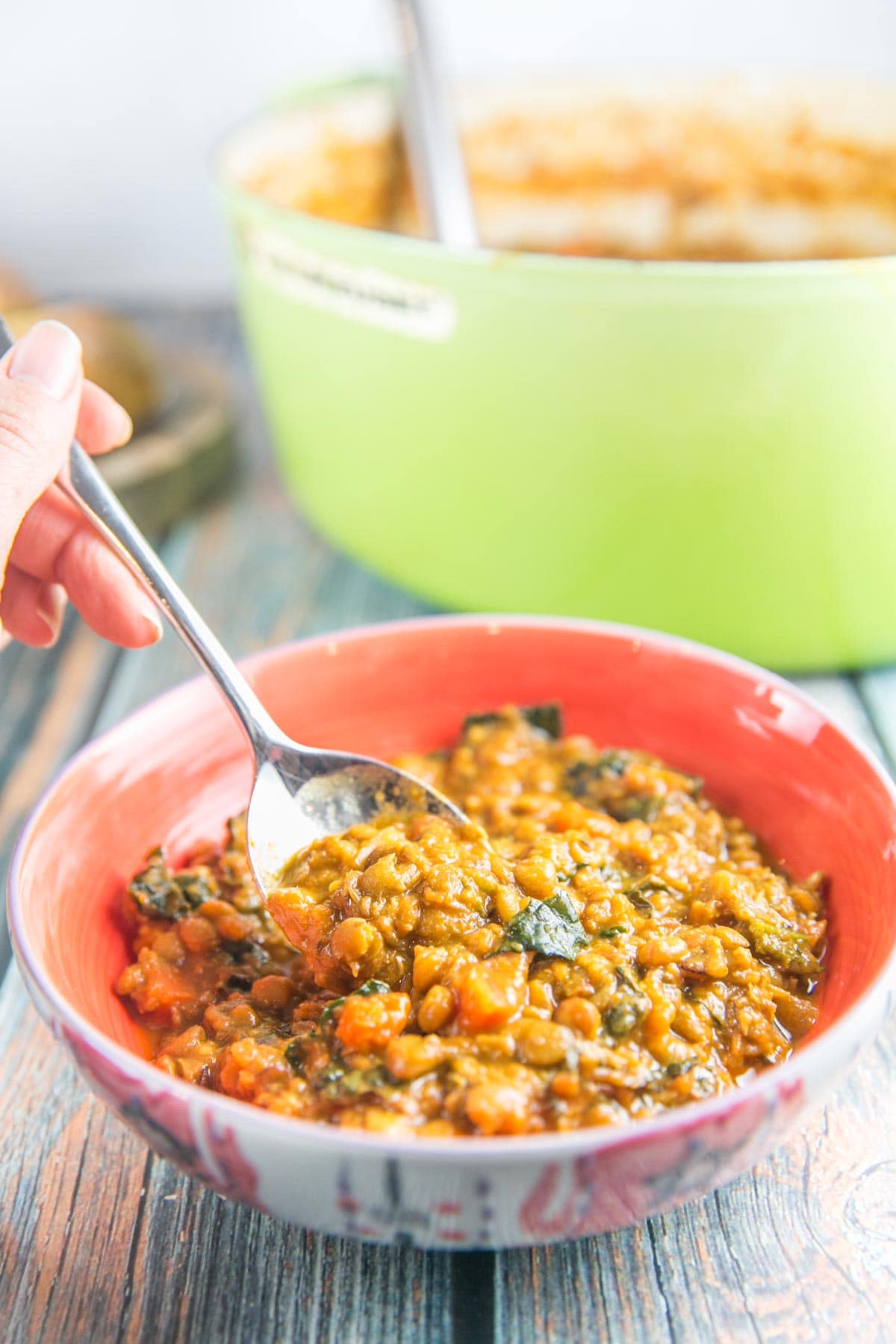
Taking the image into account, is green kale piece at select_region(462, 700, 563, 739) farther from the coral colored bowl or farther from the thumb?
the thumb

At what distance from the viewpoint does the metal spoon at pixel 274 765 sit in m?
1.32

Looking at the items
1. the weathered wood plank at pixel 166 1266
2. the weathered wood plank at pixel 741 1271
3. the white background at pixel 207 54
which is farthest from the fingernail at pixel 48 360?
the white background at pixel 207 54

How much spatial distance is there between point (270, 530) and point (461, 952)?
1.49 metres

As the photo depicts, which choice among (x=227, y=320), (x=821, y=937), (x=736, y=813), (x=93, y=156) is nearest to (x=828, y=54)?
(x=227, y=320)

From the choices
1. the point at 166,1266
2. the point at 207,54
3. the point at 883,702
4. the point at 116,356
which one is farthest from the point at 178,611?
the point at 207,54

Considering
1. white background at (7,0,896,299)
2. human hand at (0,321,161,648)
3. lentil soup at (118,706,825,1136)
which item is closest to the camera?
lentil soup at (118,706,825,1136)

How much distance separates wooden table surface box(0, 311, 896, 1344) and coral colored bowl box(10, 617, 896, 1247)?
0.13 metres

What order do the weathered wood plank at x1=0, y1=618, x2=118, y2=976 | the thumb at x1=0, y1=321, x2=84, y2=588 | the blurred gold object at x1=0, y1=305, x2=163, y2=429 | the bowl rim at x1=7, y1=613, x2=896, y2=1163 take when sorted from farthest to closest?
1. the blurred gold object at x1=0, y1=305, x2=163, y2=429
2. the weathered wood plank at x1=0, y1=618, x2=118, y2=976
3. the thumb at x1=0, y1=321, x2=84, y2=588
4. the bowl rim at x1=7, y1=613, x2=896, y2=1163

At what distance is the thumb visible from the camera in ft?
3.90

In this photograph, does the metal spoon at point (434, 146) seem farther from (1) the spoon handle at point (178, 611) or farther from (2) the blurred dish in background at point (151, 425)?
(1) the spoon handle at point (178, 611)

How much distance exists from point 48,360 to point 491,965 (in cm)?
71

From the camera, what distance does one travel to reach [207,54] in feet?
10.3

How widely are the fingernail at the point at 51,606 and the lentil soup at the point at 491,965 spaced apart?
394mm

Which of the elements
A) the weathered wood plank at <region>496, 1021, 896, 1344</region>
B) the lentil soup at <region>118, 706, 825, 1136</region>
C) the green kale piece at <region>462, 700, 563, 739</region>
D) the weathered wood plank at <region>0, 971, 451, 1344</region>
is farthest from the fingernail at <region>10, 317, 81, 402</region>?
the weathered wood plank at <region>496, 1021, 896, 1344</region>
